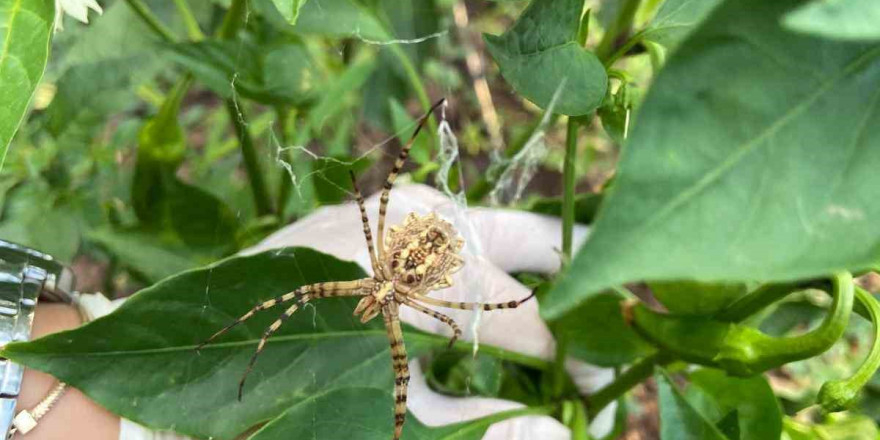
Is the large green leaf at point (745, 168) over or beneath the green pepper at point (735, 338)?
over

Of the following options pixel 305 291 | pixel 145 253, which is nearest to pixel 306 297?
pixel 305 291

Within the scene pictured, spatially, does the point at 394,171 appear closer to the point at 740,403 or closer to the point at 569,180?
the point at 569,180

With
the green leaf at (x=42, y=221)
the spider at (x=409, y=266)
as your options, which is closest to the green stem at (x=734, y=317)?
the spider at (x=409, y=266)

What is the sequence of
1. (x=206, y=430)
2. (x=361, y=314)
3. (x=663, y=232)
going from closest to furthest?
(x=663, y=232) < (x=206, y=430) < (x=361, y=314)

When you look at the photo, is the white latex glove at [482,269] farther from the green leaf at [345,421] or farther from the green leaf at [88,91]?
the green leaf at [88,91]

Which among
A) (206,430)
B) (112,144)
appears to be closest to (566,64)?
(206,430)

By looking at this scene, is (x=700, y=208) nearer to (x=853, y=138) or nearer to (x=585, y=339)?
(x=853, y=138)
